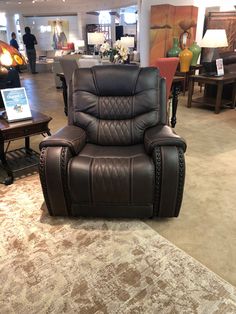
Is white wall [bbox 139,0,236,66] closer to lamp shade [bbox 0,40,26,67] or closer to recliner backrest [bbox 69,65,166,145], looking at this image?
recliner backrest [bbox 69,65,166,145]

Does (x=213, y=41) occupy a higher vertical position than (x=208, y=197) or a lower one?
higher

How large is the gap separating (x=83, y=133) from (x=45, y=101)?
3.81 metres

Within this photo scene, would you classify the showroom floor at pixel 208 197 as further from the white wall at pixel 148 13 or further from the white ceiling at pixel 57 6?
the white ceiling at pixel 57 6

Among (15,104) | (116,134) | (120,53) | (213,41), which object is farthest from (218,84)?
(15,104)

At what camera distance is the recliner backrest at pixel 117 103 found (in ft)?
7.44

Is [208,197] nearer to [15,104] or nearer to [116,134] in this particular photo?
→ [116,134]

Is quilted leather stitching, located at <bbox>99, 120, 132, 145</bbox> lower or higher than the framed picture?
lower

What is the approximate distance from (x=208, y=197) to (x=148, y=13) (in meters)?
5.14

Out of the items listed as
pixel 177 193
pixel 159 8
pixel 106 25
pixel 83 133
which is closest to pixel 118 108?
pixel 83 133

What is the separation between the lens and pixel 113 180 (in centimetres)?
181

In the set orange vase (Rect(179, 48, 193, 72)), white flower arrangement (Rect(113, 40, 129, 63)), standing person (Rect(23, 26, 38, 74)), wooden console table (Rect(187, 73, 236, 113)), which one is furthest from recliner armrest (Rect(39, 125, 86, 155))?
standing person (Rect(23, 26, 38, 74))

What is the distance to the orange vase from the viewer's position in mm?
5562

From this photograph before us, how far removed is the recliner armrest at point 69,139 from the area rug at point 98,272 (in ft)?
1.87

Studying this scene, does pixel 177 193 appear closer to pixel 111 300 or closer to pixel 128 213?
pixel 128 213
